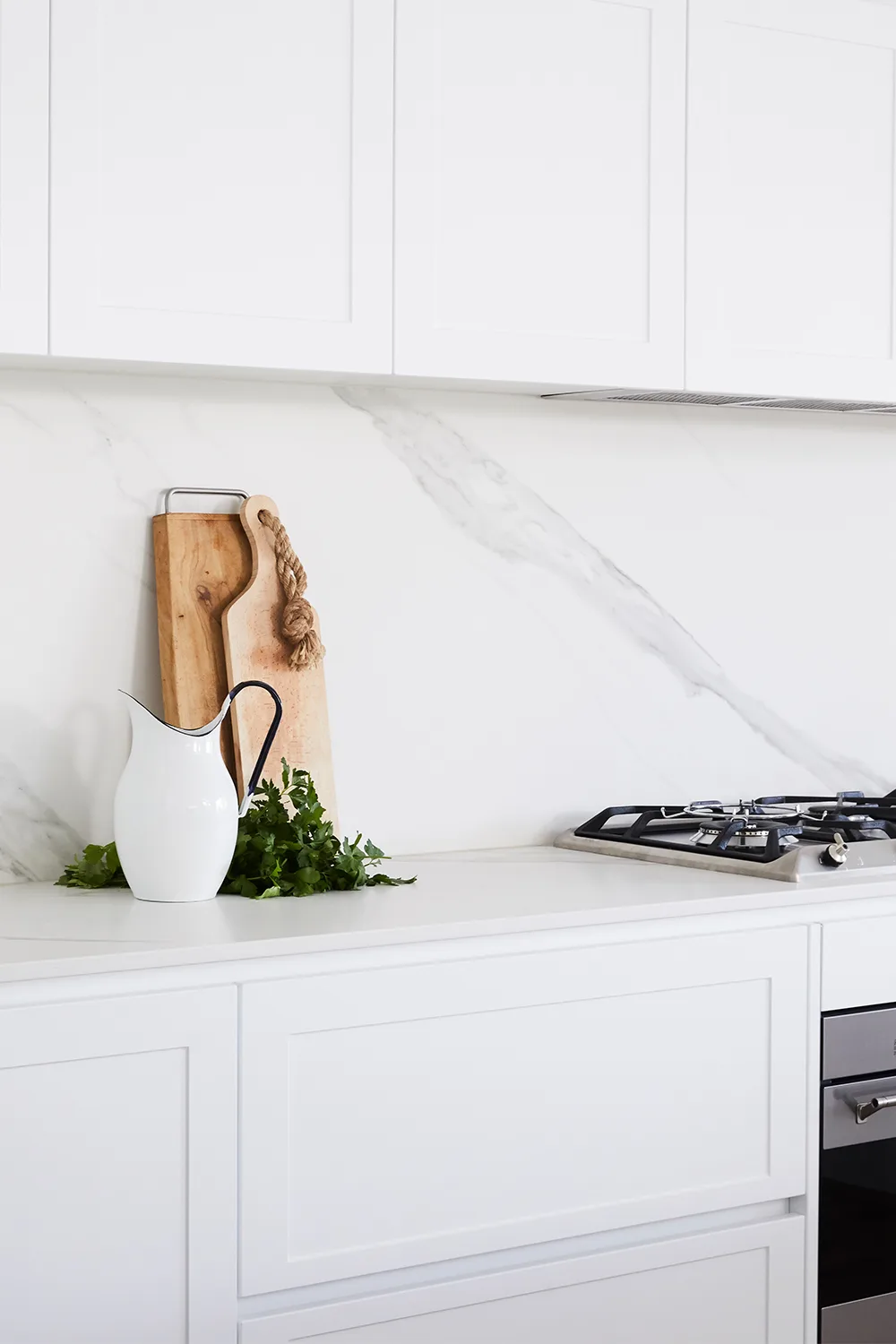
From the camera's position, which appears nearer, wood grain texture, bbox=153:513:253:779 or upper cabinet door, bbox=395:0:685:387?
upper cabinet door, bbox=395:0:685:387

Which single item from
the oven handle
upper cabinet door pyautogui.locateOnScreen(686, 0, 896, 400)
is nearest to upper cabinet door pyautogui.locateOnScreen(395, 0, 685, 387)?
upper cabinet door pyautogui.locateOnScreen(686, 0, 896, 400)

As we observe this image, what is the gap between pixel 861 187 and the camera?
2.42 m

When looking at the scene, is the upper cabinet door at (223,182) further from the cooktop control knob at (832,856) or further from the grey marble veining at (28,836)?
the cooktop control knob at (832,856)

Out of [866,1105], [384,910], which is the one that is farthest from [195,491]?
[866,1105]

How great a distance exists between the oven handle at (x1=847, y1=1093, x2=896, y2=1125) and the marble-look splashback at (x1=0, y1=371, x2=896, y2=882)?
696 millimetres

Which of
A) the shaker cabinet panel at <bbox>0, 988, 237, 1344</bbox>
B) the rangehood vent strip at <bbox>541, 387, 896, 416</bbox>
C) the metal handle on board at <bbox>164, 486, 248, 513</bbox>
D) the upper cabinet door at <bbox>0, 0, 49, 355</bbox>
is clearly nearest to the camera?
the shaker cabinet panel at <bbox>0, 988, 237, 1344</bbox>

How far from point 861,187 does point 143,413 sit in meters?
1.24

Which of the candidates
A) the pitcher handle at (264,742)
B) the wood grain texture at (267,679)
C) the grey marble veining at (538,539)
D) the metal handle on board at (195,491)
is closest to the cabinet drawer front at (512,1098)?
the pitcher handle at (264,742)

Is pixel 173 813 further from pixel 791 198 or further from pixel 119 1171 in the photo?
pixel 791 198

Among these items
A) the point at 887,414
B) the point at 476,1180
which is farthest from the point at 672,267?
the point at 476,1180

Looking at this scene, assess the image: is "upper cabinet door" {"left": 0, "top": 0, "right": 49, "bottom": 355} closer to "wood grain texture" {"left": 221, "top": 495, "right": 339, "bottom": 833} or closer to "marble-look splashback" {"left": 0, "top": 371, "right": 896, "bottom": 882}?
"marble-look splashback" {"left": 0, "top": 371, "right": 896, "bottom": 882}

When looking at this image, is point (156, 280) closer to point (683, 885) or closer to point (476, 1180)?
point (683, 885)

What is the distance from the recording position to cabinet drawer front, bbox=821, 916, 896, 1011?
6.84 ft

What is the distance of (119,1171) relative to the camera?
1.63 metres
